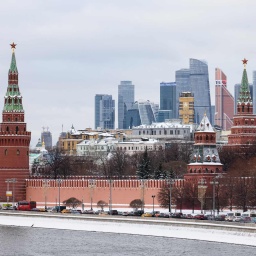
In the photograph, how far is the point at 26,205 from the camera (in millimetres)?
138875

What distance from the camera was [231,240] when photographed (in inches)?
3900

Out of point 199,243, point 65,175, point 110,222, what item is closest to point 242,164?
point 65,175

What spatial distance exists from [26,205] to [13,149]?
1285cm

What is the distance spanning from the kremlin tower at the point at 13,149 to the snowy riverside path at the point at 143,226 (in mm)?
23799

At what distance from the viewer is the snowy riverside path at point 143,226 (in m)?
98.9

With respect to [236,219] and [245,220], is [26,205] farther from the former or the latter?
[245,220]

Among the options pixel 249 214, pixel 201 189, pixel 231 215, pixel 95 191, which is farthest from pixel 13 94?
pixel 231 215

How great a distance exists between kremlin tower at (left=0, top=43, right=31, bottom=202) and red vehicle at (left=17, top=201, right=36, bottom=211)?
851 cm

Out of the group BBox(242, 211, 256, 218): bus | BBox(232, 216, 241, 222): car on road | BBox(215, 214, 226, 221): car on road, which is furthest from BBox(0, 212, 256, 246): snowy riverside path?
BBox(242, 211, 256, 218): bus

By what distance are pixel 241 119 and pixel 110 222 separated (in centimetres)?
5455

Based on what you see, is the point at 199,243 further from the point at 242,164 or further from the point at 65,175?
the point at 65,175

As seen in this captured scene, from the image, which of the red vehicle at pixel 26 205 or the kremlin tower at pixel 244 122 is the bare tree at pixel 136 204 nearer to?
the red vehicle at pixel 26 205

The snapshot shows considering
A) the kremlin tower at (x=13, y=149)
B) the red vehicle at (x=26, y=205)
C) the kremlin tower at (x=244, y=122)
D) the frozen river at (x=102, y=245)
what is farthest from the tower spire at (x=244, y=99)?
the frozen river at (x=102, y=245)

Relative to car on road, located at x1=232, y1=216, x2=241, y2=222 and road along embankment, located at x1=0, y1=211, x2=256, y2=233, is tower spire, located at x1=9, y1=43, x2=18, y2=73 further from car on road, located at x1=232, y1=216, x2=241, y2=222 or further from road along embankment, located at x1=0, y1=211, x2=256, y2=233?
car on road, located at x1=232, y1=216, x2=241, y2=222
